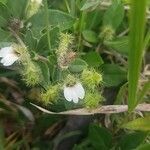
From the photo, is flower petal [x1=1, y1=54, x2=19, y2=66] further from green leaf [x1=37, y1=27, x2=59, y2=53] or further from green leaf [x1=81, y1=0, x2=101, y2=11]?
green leaf [x1=81, y1=0, x2=101, y2=11]

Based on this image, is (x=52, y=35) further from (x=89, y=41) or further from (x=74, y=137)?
(x=74, y=137)

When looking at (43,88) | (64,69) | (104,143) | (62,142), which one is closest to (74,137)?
(62,142)

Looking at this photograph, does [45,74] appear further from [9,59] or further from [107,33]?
[107,33]

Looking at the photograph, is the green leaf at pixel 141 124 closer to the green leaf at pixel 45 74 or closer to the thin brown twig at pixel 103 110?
the thin brown twig at pixel 103 110

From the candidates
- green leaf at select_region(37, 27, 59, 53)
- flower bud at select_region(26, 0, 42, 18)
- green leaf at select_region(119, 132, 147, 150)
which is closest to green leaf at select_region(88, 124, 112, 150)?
green leaf at select_region(119, 132, 147, 150)

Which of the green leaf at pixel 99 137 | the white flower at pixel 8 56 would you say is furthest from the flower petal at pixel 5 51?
the green leaf at pixel 99 137

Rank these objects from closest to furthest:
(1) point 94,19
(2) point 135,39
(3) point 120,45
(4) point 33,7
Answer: (2) point 135,39, (4) point 33,7, (3) point 120,45, (1) point 94,19

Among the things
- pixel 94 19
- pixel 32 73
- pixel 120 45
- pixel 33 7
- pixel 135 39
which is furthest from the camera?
pixel 94 19

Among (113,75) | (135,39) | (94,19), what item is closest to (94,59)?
(113,75)
